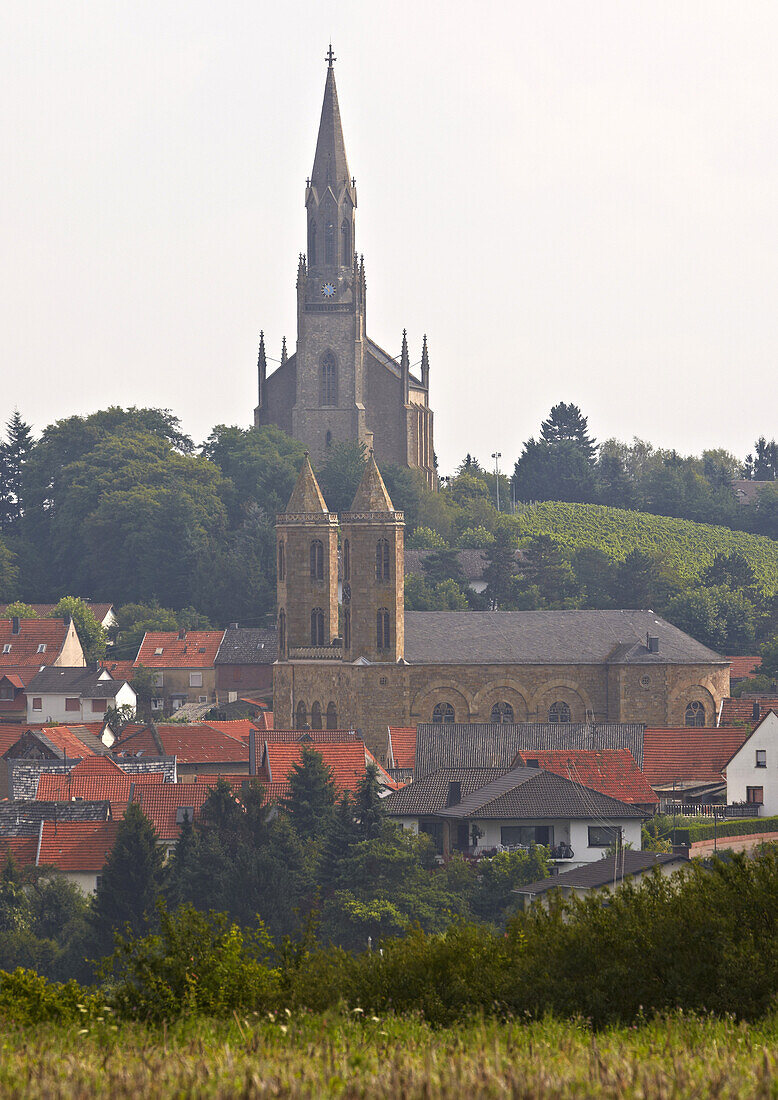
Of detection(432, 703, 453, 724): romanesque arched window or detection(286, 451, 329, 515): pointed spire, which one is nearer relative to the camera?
detection(432, 703, 453, 724): romanesque arched window

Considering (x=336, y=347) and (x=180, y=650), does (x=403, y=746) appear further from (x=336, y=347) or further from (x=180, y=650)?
(x=336, y=347)

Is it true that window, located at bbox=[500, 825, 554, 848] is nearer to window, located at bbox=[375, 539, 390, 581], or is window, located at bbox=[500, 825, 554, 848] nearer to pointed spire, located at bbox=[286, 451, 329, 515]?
window, located at bbox=[375, 539, 390, 581]

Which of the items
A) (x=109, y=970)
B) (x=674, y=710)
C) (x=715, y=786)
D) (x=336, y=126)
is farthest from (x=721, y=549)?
(x=109, y=970)

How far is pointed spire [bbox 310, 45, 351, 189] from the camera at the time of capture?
321ft

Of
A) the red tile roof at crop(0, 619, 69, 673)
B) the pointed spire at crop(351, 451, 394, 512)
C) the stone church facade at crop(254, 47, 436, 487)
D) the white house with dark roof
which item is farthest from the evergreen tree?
the stone church facade at crop(254, 47, 436, 487)

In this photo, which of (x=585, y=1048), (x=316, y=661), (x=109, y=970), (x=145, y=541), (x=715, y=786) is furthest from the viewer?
(x=145, y=541)

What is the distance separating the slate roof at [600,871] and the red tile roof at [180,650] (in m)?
46.1

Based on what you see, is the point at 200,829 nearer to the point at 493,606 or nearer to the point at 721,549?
the point at 493,606

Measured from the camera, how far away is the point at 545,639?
69062mm

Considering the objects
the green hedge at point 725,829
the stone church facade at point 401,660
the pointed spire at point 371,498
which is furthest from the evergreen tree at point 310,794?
the pointed spire at point 371,498

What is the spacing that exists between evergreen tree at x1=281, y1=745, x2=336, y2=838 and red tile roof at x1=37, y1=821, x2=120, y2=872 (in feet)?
16.8

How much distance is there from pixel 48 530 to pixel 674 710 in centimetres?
4612

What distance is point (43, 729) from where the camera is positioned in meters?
68.6

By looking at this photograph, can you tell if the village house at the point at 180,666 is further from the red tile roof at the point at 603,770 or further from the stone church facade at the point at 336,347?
the red tile roof at the point at 603,770
